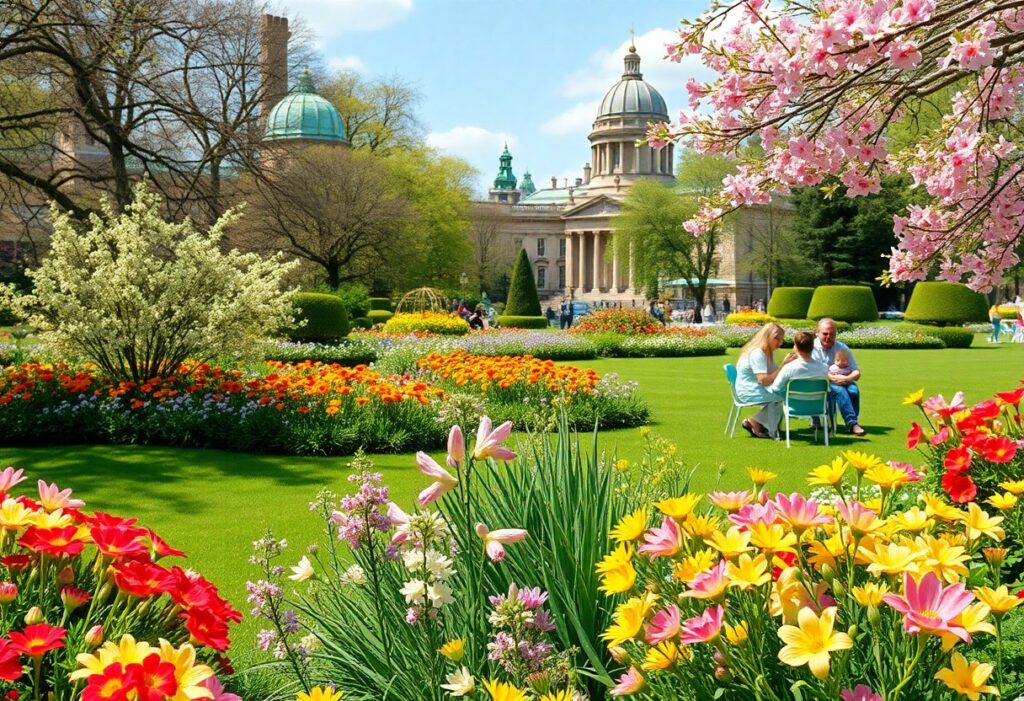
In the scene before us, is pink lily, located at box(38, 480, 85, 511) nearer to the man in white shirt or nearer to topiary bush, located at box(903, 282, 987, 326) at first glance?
the man in white shirt

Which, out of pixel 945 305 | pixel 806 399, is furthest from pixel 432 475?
pixel 945 305

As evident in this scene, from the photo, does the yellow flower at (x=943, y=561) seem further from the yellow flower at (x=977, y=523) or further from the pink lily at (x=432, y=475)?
the pink lily at (x=432, y=475)

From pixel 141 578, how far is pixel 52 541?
0.23m

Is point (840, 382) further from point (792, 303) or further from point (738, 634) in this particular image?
point (792, 303)

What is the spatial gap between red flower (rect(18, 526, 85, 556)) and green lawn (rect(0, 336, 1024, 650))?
2059mm

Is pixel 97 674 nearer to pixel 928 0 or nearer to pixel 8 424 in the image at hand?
pixel 928 0

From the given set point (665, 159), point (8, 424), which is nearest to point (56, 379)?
point (8, 424)

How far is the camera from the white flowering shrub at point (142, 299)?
9.47m

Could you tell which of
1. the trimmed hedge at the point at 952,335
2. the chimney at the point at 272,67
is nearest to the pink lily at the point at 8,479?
the chimney at the point at 272,67

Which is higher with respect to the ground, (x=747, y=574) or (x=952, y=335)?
(x=747, y=574)

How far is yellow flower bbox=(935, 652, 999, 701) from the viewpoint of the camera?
1460mm

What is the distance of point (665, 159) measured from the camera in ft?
296

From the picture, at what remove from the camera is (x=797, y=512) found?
6.08 ft

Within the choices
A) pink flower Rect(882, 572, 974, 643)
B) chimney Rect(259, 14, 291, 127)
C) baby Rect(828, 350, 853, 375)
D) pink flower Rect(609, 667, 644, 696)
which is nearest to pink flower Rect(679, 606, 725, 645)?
pink flower Rect(609, 667, 644, 696)
